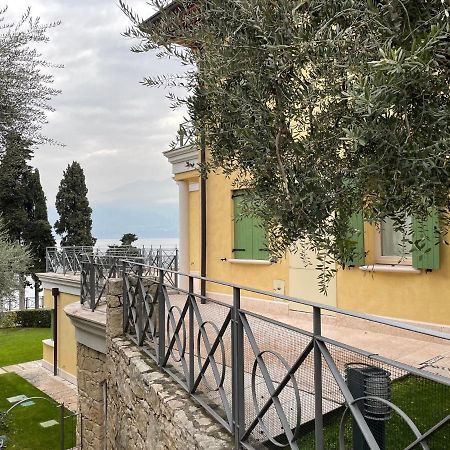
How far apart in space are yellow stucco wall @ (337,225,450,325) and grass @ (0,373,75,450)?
24.1ft

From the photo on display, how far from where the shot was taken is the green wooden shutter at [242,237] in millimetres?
8773

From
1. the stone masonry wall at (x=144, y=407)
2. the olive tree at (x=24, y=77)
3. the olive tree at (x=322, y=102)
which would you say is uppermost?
the olive tree at (x=24, y=77)

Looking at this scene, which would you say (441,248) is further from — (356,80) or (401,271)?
(356,80)

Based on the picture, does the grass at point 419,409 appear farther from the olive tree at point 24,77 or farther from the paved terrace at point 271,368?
the olive tree at point 24,77

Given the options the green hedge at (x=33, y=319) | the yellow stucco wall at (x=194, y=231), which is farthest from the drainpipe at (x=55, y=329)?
the green hedge at (x=33, y=319)

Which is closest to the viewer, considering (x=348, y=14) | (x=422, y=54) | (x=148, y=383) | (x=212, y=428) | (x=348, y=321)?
(x=422, y=54)

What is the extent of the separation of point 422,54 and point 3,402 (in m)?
13.7

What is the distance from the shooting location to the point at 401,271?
20.0ft

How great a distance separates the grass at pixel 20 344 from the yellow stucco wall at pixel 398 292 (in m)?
14.4

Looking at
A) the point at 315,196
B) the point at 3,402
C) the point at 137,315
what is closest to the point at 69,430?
the point at 3,402

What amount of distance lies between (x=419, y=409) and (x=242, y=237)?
7.35 metres

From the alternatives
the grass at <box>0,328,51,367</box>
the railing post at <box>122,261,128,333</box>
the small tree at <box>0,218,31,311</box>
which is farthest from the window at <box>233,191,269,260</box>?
the grass at <box>0,328,51,367</box>

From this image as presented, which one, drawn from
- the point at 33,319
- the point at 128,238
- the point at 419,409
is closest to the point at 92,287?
the point at 419,409

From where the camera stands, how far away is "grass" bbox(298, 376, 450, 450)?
1558mm
